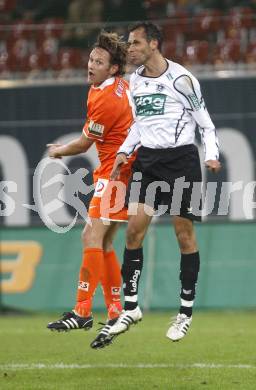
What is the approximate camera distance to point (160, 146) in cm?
773

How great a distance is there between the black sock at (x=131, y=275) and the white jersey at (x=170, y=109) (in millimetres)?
786

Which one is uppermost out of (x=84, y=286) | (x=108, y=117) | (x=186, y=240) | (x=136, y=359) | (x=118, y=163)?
(x=108, y=117)

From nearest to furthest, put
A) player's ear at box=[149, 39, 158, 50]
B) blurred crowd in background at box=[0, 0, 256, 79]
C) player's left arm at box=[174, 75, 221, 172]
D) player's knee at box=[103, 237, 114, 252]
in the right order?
player's left arm at box=[174, 75, 221, 172], player's ear at box=[149, 39, 158, 50], player's knee at box=[103, 237, 114, 252], blurred crowd in background at box=[0, 0, 256, 79]

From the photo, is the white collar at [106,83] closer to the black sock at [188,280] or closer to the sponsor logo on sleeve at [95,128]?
the sponsor logo on sleeve at [95,128]

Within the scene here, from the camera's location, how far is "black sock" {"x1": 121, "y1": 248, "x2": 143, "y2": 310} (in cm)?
779

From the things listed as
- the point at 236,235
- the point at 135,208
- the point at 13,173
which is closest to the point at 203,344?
the point at 135,208

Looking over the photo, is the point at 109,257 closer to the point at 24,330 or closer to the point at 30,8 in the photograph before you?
the point at 24,330

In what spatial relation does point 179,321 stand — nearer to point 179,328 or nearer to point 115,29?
point 179,328

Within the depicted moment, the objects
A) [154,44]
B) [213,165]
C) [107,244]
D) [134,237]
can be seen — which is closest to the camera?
[213,165]

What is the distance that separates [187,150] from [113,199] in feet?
2.34

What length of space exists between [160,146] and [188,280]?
1.04 metres

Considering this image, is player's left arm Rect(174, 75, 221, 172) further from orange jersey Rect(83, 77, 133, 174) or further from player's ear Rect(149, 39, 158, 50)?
→ orange jersey Rect(83, 77, 133, 174)

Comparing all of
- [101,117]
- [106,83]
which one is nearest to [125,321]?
[101,117]

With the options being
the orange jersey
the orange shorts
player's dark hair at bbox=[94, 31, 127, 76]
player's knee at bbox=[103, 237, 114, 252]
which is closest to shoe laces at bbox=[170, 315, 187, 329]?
the orange shorts
